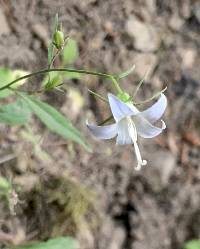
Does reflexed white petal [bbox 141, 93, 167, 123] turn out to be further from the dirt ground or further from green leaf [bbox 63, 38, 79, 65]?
green leaf [bbox 63, 38, 79, 65]

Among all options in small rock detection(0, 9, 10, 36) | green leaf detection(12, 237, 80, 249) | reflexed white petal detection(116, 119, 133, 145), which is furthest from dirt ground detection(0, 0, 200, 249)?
reflexed white petal detection(116, 119, 133, 145)

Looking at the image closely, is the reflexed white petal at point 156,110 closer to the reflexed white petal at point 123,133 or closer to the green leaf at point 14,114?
the reflexed white petal at point 123,133

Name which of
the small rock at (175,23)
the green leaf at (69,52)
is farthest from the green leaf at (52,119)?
the small rock at (175,23)


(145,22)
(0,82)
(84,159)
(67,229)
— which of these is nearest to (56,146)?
(84,159)

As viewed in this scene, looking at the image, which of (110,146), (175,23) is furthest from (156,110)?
(175,23)

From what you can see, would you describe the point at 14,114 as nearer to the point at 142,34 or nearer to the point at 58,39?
the point at 58,39
